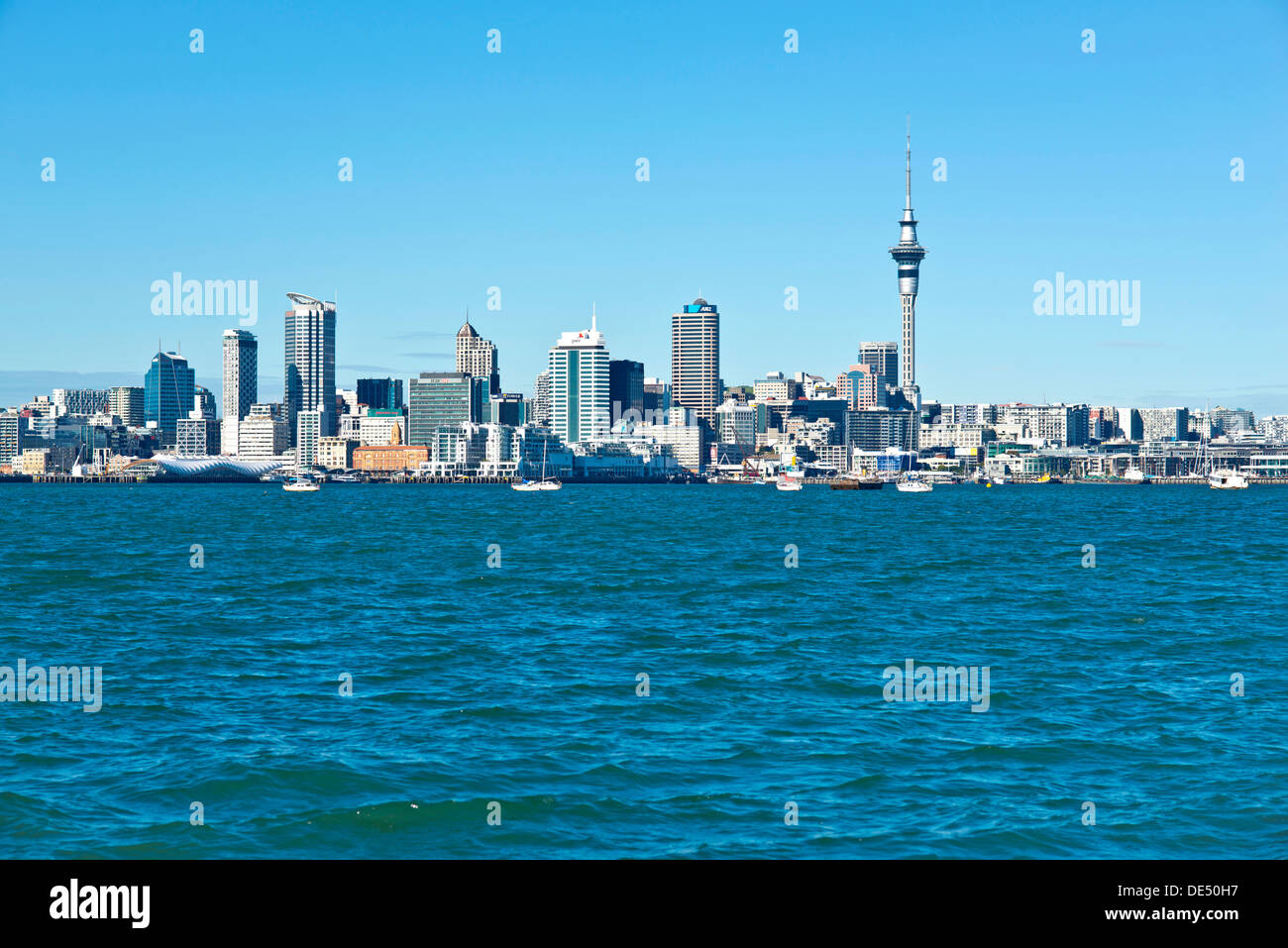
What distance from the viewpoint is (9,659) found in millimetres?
29312

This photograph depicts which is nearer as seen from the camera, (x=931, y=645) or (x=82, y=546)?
(x=931, y=645)

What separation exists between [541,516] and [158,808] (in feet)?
363

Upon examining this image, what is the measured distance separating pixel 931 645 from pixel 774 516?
3831 inches

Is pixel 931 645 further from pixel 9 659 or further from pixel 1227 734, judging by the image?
pixel 9 659

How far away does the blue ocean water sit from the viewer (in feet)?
52.6

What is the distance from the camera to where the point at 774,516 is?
130000mm

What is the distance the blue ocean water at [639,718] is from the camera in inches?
631

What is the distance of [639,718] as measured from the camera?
2294cm
